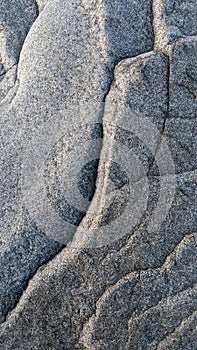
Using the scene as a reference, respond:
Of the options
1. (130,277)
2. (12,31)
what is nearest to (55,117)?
(12,31)

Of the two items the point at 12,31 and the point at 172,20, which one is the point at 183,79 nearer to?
the point at 172,20

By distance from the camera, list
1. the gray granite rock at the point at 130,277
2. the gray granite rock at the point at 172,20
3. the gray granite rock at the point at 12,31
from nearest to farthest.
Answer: the gray granite rock at the point at 130,277, the gray granite rock at the point at 172,20, the gray granite rock at the point at 12,31

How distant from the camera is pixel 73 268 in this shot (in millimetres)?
1683

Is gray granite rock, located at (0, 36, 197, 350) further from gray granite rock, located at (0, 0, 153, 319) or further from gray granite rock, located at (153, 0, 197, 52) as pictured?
A: gray granite rock, located at (153, 0, 197, 52)

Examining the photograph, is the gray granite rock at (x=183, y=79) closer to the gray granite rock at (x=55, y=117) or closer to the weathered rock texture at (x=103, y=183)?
the weathered rock texture at (x=103, y=183)

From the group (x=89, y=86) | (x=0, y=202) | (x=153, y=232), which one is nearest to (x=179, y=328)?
(x=153, y=232)

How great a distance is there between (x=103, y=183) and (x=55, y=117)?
0.83ft

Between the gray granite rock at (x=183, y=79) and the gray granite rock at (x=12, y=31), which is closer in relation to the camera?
the gray granite rock at (x=183, y=79)

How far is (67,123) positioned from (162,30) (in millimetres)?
413

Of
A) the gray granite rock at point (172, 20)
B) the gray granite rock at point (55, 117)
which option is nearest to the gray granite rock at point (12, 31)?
the gray granite rock at point (55, 117)

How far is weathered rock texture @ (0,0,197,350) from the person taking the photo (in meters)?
1.67

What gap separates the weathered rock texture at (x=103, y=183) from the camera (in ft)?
5.47

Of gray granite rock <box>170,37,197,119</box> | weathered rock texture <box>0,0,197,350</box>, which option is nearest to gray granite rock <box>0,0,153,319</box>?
weathered rock texture <box>0,0,197,350</box>

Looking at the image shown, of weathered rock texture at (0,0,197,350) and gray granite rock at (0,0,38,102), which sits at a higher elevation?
gray granite rock at (0,0,38,102)
